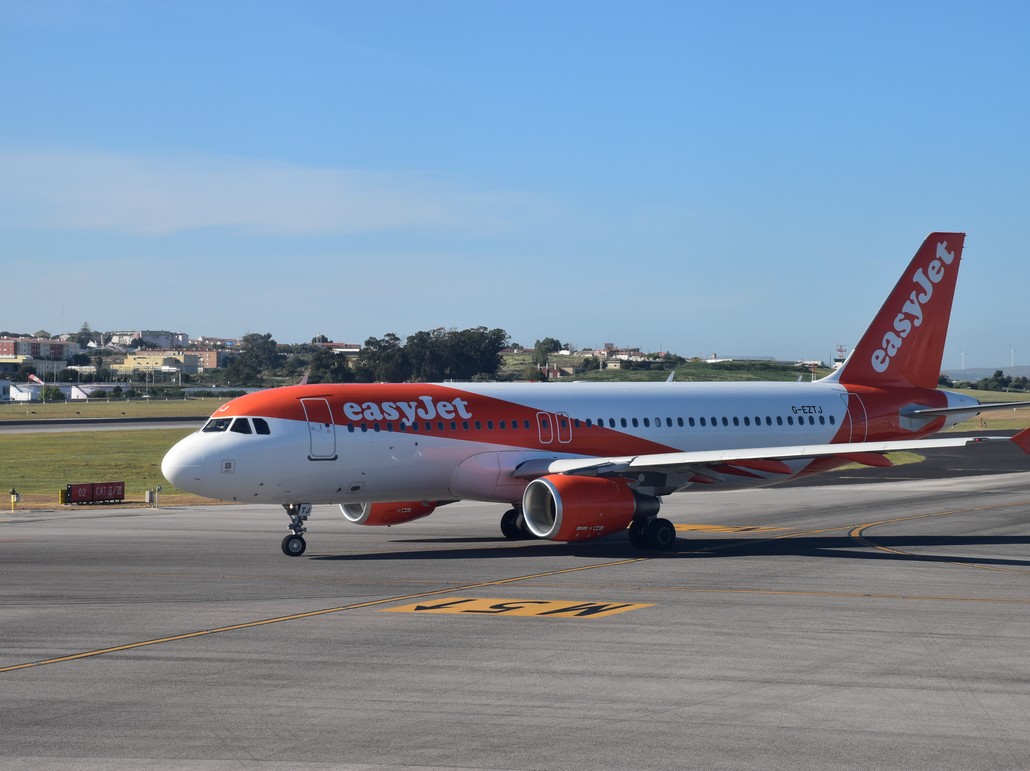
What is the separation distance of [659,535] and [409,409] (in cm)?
783

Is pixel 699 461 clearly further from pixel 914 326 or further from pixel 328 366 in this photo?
pixel 328 366

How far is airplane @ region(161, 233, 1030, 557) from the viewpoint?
32.1 metres

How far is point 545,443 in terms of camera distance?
36094 mm

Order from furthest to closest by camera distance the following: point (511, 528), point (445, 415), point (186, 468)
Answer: point (511, 528) → point (445, 415) → point (186, 468)

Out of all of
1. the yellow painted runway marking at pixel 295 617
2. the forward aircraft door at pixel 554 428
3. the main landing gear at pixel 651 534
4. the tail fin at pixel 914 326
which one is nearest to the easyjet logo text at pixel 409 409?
the forward aircraft door at pixel 554 428

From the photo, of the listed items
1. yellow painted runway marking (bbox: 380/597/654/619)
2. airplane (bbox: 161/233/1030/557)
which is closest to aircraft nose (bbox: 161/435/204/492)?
airplane (bbox: 161/233/1030/557)

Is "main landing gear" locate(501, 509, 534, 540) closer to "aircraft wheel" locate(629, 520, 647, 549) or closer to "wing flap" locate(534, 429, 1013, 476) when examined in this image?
"wing flap" locate(534, 429, 1013, 476)

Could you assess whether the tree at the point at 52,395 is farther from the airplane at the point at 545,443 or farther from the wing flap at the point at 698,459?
the wing flap at the point at 698,459

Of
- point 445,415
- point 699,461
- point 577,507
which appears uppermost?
point 445,415

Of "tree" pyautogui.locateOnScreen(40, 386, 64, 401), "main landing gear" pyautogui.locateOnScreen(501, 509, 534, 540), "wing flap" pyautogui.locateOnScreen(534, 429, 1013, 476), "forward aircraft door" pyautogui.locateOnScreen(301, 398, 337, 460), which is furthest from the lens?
"tree" pyautogui.locateOnScreen(40, 386, 64, 401)

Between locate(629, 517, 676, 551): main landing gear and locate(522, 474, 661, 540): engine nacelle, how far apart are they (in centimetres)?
68

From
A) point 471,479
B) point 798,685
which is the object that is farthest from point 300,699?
point 471,479

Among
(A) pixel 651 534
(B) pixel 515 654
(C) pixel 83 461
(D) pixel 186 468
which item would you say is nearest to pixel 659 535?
(A) pixel 651 534

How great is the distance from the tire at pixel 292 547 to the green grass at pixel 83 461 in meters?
22.5
